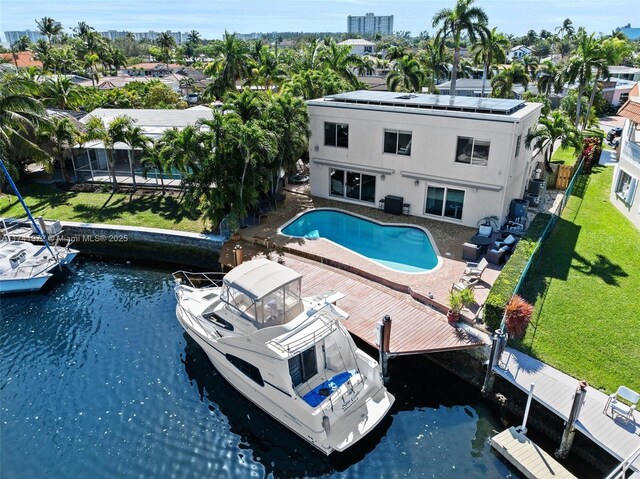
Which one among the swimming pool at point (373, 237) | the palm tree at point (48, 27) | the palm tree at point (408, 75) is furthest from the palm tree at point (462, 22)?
the palm tree at point (48, 27)

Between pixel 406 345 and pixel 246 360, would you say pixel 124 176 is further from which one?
pixel 406 345

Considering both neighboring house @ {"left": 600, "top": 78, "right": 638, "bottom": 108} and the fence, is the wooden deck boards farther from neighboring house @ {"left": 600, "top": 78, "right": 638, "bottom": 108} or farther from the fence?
neighboring house @ {"left": 600, "top": 78, "right": 638, "bottom": 108}

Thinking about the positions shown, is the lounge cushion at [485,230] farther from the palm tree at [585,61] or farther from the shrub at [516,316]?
the palm tree at [585,61]

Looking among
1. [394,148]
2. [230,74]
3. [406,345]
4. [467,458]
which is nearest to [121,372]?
[406,345]

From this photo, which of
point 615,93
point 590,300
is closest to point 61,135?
point 590,300

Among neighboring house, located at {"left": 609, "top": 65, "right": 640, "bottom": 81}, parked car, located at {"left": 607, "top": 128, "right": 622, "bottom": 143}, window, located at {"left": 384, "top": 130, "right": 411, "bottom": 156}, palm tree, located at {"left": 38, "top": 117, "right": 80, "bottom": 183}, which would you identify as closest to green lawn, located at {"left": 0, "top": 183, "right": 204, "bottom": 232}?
palm tree, located at {"left": 38, "top": 117, "right": 80, "bottom": 183}
